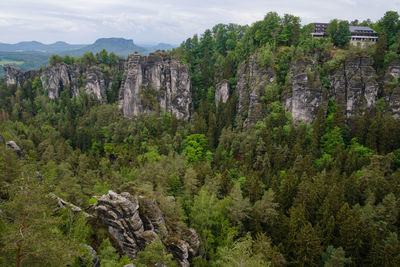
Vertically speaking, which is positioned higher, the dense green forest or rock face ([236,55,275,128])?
rock face ([236,55,275,128])

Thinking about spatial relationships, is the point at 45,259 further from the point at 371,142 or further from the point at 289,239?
the point at 371,142

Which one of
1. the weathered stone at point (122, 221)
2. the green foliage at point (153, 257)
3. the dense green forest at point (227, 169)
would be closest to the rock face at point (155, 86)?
the dense green forest at point (227, 169)

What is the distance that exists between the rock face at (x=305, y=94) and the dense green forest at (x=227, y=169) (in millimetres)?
2130

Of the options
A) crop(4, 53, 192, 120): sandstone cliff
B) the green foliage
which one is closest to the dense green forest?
the green foliage

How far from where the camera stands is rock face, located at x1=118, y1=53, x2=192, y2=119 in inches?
2950

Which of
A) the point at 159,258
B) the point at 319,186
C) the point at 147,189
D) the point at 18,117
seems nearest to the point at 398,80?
the point at 319,186

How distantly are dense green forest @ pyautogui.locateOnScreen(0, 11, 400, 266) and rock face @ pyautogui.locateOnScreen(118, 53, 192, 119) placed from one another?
152 inches

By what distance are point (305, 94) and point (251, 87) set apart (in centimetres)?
1333

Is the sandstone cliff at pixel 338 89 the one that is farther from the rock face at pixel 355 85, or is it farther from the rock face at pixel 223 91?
the rock face at pixel 223 91

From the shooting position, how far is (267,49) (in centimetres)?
6059

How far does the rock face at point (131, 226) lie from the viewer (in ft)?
78.1

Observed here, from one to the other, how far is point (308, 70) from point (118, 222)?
155 feet

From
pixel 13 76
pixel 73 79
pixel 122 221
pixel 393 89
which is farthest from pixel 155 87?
pixel 13 76

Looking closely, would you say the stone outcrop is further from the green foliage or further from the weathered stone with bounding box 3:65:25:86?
the weathered stone with bounding box 3:65:25:86
